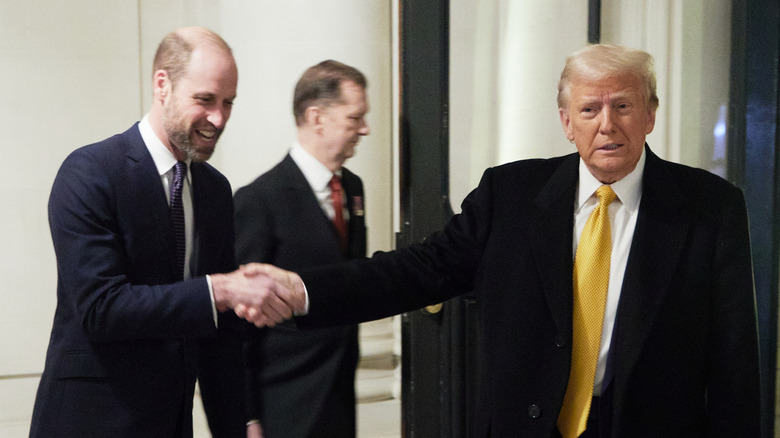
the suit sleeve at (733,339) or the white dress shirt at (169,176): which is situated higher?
the white dress shirt at (169,176)

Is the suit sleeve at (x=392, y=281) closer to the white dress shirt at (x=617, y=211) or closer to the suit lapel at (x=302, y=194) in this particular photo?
the white dress shirt at (x=617, y=211)

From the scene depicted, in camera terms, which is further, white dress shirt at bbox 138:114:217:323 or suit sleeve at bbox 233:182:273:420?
suit sleeve at bbox 233:182:273:420

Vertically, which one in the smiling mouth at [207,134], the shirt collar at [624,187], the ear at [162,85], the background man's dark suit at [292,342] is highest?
the ear at [162,85]

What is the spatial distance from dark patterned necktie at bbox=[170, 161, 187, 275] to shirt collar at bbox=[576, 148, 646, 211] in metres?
0.90

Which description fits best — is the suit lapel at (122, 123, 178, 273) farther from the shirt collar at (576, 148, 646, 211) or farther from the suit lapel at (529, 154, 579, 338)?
the shirt collar at (576, 148, 646, 211)

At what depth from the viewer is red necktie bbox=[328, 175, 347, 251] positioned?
2.75 metres

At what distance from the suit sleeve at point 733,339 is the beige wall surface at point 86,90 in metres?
1.95

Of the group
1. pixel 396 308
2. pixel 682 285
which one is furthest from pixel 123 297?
pixel 682 285

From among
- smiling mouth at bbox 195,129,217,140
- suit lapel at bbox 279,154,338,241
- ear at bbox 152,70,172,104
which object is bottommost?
suit lapel at bbox 279,154,338,241

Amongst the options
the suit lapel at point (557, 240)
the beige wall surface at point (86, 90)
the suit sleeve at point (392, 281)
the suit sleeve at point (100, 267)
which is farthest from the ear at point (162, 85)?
the beige wall surface at point (86, 90)

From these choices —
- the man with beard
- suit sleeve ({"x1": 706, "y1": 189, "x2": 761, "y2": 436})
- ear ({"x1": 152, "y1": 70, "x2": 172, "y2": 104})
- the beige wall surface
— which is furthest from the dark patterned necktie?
the beige wall surface

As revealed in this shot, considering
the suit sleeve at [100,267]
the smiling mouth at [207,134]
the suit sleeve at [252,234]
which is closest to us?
the suit sleeve at [100,267]

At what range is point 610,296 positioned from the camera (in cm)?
192

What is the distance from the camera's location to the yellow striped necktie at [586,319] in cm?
190
